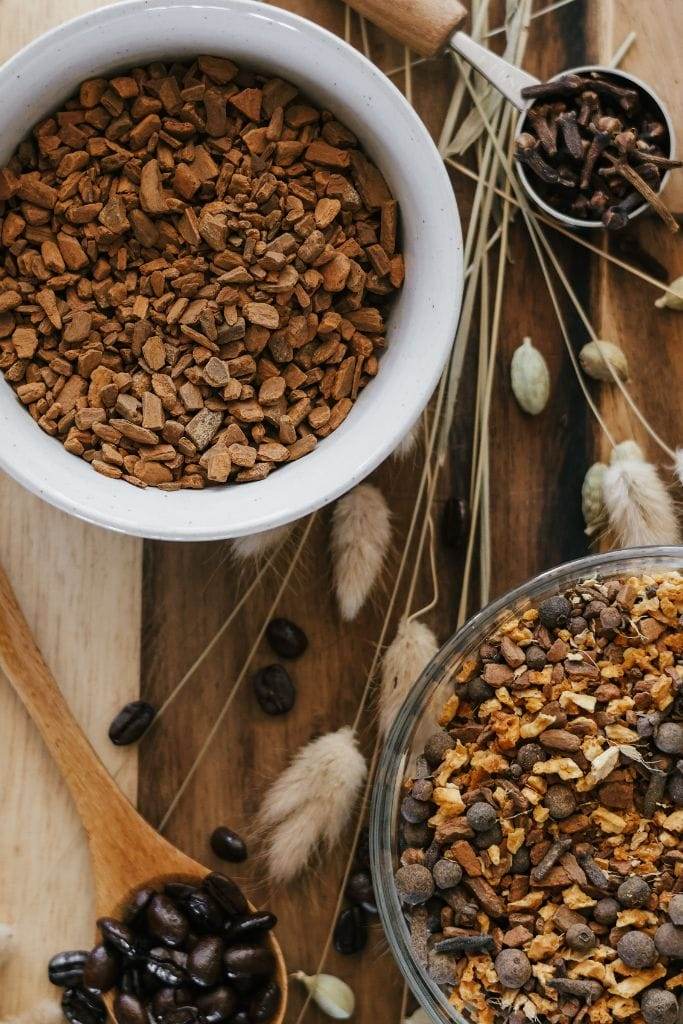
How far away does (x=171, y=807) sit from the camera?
123 centimetres

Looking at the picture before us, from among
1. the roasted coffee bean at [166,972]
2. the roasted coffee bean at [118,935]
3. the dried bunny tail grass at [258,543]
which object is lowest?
the roasted coffee bean at [166,972]

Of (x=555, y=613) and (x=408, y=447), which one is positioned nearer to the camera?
(x=555, y=613)

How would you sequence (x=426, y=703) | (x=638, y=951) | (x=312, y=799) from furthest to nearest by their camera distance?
(x=312, y=799) < (x=426, y=703) < (x=638, y=951)

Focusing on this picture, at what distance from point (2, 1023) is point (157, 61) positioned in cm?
107

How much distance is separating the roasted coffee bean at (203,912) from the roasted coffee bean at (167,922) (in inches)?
0.4

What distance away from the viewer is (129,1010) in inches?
44.1

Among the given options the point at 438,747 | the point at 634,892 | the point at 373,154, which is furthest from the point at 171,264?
the point at 634,892

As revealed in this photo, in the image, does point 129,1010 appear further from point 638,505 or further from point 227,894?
point 638,505

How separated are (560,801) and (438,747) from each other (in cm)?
13

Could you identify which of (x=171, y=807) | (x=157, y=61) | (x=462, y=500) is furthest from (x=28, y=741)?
(x=157, y=61)

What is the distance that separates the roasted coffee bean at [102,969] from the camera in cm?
114

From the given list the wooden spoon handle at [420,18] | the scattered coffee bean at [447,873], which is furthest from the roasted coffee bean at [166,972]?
the wooden spoon handle at [420,18]

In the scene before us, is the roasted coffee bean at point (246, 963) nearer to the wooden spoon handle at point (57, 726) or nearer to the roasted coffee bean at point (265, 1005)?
the roasted coffee bean at point (265, 1005)

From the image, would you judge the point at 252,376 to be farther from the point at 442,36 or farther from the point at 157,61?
the point at 442,36
